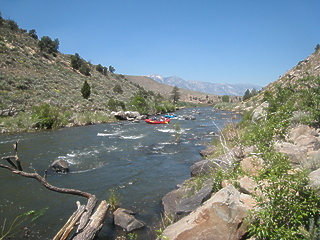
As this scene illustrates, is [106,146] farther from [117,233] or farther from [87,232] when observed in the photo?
[87,232]

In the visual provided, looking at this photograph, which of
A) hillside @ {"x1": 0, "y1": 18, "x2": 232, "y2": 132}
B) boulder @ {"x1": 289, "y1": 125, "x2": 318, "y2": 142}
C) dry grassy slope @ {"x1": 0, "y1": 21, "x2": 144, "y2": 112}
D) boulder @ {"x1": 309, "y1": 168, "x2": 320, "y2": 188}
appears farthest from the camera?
dry grassy slope @ {"x1": 0, "y1": 21, "x2": 144, "y2": 112}

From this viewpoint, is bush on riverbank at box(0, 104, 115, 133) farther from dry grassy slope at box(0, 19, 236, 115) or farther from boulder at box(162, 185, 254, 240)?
boulder at box(162, 185, 254, 240)

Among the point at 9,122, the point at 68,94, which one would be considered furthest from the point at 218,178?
the point at 68,94

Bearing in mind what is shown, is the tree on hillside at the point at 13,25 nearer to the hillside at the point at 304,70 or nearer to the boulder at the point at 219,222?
the hillside at the point at 304,70

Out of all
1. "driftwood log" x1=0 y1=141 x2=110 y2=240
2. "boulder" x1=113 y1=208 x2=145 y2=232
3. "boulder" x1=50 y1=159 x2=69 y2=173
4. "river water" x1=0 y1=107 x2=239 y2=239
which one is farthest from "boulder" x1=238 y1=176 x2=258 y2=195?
"boulder" x1=50 y1=159 x2=69 y2=173

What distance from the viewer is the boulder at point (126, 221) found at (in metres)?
6.36

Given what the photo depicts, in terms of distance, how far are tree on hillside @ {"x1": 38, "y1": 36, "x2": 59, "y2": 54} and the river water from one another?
Answer: 41.2 meters

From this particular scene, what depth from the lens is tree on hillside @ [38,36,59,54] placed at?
53.5m

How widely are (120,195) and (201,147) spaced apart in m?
9.29

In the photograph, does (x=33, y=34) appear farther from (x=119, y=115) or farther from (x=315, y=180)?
(x=315, y=180)

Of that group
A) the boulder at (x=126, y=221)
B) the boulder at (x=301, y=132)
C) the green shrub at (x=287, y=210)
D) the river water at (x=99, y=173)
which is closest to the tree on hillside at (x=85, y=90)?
the river water at (x=99, y=173)

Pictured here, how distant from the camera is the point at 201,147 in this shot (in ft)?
54.5

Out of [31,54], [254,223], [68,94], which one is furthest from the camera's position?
[31,54]

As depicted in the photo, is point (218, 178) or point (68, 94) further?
point (68, 94)
